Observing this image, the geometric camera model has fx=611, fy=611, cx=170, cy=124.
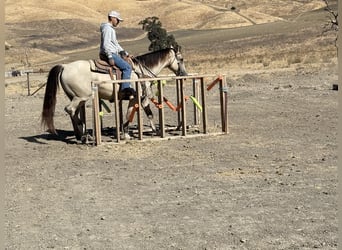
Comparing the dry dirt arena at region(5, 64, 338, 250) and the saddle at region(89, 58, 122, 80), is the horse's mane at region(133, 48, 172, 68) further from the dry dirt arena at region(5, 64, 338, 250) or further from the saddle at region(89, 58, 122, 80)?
the dry dirt arena at region(5, 64, 338, 250)

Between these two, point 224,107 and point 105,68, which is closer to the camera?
point 105,68

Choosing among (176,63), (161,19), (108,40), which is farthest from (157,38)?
(161,19)

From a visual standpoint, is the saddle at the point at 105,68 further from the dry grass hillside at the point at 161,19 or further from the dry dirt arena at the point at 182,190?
the dry grass hillside at the point at 161,19

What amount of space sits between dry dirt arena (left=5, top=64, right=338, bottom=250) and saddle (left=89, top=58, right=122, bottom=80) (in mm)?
1230

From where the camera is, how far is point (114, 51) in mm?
10375

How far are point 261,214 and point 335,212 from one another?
73 cm

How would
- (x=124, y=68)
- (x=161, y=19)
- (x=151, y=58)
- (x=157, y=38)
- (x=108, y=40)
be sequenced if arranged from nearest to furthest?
(x=108, y=40), (x=124, y=68), (x=151, y=58), (x=157, y=38), (x=161, y=19)

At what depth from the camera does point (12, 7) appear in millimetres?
133625

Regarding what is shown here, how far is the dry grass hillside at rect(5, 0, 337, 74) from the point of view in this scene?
262 ft

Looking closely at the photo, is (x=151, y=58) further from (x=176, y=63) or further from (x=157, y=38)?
(x=157, y=38)

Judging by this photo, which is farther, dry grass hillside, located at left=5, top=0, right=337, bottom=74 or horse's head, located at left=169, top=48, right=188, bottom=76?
dry grass hillside, located at left=5, top=0, right=337, bottom=74

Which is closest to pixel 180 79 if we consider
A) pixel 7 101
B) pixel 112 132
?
pixel 112 132

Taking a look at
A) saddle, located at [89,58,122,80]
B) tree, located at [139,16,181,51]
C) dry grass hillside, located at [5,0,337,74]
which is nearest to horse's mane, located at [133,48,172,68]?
saddle, located at [89,58,122,80]

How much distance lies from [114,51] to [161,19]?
116 m
